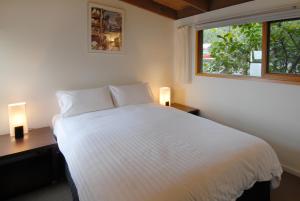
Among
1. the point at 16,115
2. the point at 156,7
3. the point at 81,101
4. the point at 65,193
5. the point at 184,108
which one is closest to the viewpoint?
the point at 65,193

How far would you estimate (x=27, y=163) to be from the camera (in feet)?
7.50

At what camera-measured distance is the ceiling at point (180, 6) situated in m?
2.98

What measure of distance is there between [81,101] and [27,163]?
892 millimetres

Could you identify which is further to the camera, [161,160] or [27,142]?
[27,142]

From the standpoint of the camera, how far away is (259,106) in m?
2.73

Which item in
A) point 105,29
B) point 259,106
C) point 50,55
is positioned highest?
point 105,29

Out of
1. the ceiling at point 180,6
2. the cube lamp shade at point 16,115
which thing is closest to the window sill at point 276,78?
the ceiling at point 180,6

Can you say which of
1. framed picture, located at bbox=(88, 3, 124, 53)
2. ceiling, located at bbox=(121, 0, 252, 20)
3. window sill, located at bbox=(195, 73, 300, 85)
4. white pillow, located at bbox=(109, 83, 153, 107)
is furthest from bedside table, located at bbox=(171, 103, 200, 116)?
ceiling, located at bbox=(121, 0, 252, 20)

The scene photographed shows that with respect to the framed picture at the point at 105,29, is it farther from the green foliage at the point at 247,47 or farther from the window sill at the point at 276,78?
the window sill at the point at 276,78

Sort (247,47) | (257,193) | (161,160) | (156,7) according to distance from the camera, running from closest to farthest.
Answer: (161,160) → (257,193) → (247,47) → (156,7)

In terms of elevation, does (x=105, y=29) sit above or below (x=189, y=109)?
above

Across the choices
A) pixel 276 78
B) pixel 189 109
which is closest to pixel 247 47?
pixel 276 78

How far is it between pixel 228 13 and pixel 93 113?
2.26m

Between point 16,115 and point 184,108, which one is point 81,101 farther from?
point 184,108
